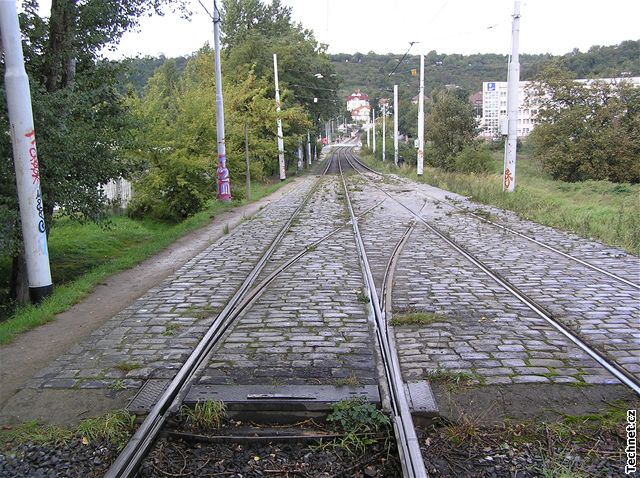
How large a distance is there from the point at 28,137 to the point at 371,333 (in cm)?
505

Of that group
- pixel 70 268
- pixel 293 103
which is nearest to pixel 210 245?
pixel 70 268

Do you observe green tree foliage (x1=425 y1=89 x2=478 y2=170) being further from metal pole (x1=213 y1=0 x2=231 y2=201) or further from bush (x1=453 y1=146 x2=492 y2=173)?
metal pole (x1=213 y1=0 x2=231 y2=201)

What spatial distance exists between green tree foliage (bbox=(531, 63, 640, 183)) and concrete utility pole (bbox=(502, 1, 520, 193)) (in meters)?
23.3

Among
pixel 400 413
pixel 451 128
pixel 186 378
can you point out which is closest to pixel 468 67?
pixel 451 128

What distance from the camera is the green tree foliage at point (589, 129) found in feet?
139

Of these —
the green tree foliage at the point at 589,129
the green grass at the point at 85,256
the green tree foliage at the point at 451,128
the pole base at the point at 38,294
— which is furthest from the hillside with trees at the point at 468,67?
the pole base at the point at 38,294

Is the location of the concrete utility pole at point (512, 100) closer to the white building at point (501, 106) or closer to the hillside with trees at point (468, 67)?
the white building at point (501, 106)

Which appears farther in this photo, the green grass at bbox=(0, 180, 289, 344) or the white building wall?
the white building wall

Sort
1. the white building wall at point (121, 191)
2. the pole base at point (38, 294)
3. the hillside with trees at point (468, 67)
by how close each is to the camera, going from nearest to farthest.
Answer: the pole base at point (38, 294)
the white building wall at point (121, 191)
the hillside with trees at point (468, 67)

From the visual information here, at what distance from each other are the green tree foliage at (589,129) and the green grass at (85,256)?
100 ft

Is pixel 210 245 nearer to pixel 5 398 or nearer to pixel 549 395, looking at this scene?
pixel 5 398

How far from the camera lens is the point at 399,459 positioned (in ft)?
11.7

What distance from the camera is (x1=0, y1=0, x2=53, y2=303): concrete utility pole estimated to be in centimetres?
701

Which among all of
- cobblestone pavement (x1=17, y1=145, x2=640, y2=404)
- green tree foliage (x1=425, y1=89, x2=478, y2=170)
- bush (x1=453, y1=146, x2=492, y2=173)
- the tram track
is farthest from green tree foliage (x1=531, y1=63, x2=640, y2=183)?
the tram track
